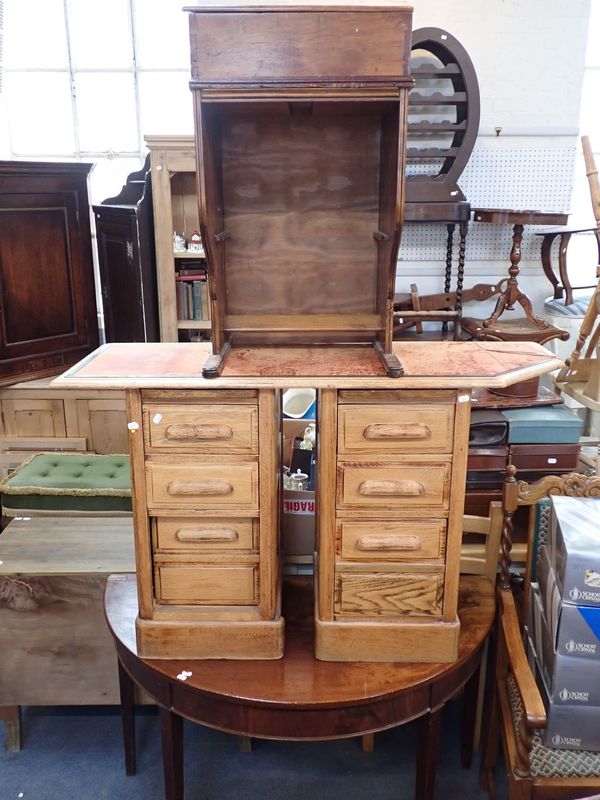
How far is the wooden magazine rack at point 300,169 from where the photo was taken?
1.49m

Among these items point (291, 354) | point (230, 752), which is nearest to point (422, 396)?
point (291, 354)

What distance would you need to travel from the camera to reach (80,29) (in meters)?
4.17

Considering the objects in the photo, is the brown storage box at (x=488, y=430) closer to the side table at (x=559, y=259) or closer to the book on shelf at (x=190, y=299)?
the side table at (x=559, y=259)

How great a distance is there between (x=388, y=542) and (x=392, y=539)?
0.01 meters

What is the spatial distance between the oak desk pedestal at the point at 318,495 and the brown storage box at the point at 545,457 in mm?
722

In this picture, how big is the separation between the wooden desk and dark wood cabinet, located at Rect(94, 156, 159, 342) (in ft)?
7.38

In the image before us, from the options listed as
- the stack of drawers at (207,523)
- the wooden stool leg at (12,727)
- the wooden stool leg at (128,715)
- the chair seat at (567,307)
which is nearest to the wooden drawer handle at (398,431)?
the stack of drawers at (207,523)

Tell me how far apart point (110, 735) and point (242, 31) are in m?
2.26

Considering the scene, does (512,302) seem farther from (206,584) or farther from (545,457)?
(206,584)

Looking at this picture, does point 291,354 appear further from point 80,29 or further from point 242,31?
point 80,29

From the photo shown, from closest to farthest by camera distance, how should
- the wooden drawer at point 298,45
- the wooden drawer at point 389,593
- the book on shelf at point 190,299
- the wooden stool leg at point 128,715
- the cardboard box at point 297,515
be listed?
the wooden drawer at point 298,45
the wooden drawer at point 389,593
the cardboard box at point 297,515
the wooden stool leg at point 128,715
the book on shelf at point 190,299

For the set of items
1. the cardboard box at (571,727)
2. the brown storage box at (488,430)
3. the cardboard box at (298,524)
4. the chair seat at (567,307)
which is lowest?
the cardboard box at (571,727)

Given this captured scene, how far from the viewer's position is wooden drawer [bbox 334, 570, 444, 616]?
1.70 m

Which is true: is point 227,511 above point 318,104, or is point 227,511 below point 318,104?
below
